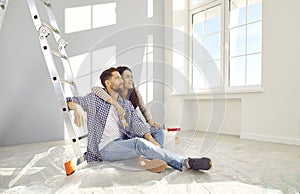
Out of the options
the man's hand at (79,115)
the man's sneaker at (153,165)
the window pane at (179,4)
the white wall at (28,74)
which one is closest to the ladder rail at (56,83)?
the man's hand at (79,115)

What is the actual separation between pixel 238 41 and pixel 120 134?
197 centimetres

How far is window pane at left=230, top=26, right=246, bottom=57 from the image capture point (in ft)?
8.88

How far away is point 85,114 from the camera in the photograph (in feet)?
4.35

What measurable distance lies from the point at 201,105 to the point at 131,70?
13.7 inches

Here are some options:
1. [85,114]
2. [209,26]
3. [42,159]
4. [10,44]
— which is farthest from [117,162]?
[209,26]

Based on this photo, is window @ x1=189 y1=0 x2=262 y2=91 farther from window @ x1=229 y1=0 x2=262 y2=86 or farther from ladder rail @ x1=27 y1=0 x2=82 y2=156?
ladder rail @ x1=27 y1=0 x2=82 y2=156

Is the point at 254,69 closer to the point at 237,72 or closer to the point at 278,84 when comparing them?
the point at 237,72

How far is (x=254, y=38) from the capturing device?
8.57 ft

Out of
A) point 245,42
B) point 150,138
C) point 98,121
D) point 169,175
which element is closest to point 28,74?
point 98,121

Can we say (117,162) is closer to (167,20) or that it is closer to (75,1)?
(167,20)

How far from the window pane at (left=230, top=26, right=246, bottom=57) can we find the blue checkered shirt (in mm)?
1890

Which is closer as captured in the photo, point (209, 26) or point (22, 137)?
point (22, 137)

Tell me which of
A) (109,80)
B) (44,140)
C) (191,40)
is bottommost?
(44,140)

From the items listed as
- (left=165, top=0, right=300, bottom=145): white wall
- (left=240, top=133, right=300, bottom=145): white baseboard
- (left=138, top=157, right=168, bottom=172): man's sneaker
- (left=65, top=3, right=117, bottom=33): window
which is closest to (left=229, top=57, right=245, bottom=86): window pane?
(left=165, top=0, right=300, bottom=145): white wall
